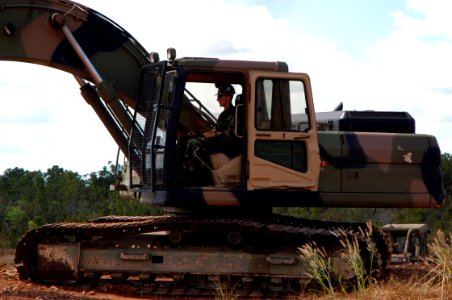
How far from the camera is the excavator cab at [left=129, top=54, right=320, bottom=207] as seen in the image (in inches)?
507

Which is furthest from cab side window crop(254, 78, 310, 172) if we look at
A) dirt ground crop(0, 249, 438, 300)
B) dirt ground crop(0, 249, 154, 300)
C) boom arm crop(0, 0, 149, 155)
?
dirt ground crop(0, 249, 154, 300)

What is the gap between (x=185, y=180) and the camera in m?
13.1

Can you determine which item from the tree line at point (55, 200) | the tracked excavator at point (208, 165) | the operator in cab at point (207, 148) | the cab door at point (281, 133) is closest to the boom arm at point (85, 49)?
the tracked excavator at point (208, 165)

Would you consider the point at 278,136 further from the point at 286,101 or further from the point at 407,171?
the point at 407,171

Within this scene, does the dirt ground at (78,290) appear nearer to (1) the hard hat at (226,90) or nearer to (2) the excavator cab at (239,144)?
(2) the excavator cab at (239,144)

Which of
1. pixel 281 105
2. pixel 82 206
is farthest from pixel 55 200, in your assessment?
pixel 281 105

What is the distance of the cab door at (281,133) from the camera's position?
1295cm

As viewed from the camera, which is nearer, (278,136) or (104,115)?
(278,136)

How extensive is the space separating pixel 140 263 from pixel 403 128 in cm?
443

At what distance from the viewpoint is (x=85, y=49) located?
45.4 ft

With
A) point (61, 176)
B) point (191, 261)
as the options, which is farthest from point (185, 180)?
point (61, 176)

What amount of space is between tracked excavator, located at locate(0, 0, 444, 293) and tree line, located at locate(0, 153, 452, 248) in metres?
21.2

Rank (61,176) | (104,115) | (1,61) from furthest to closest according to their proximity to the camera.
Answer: (61,176) < (104,115) < (1,61)

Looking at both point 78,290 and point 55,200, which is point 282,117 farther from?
point 55,200
